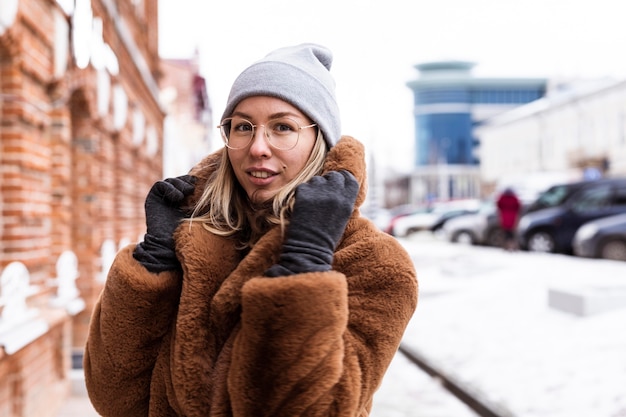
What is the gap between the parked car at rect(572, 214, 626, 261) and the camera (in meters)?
14.0

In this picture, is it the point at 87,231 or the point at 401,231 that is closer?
the point at 87,231

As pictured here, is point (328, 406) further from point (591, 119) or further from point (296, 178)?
point (591, 119)

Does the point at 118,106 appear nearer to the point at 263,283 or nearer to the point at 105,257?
the point at 105,257

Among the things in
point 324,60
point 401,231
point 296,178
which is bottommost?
point 401,231

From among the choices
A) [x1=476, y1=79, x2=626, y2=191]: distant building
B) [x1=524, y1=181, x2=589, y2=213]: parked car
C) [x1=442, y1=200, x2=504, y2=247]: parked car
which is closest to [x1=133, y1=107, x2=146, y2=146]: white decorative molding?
[x1=524, y1=181, x2=589, y2=213]: parked car

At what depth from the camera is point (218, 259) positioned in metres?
1.70

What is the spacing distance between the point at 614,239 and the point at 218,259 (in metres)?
14.2

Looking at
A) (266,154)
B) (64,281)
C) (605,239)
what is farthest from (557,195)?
(266,154)

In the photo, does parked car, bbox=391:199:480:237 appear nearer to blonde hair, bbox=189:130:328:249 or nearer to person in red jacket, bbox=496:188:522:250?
person in red jacket, bbox=496:188:522:250

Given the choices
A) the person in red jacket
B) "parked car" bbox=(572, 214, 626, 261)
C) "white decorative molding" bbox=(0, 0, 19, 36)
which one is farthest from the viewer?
the person in red jacket

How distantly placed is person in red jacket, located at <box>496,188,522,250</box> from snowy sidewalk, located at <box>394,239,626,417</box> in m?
4.90

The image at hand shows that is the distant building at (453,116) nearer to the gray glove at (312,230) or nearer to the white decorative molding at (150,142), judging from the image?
the white decorative molding at (150,142)

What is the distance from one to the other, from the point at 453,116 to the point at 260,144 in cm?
9541

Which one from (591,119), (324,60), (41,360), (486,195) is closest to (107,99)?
(41,360)
